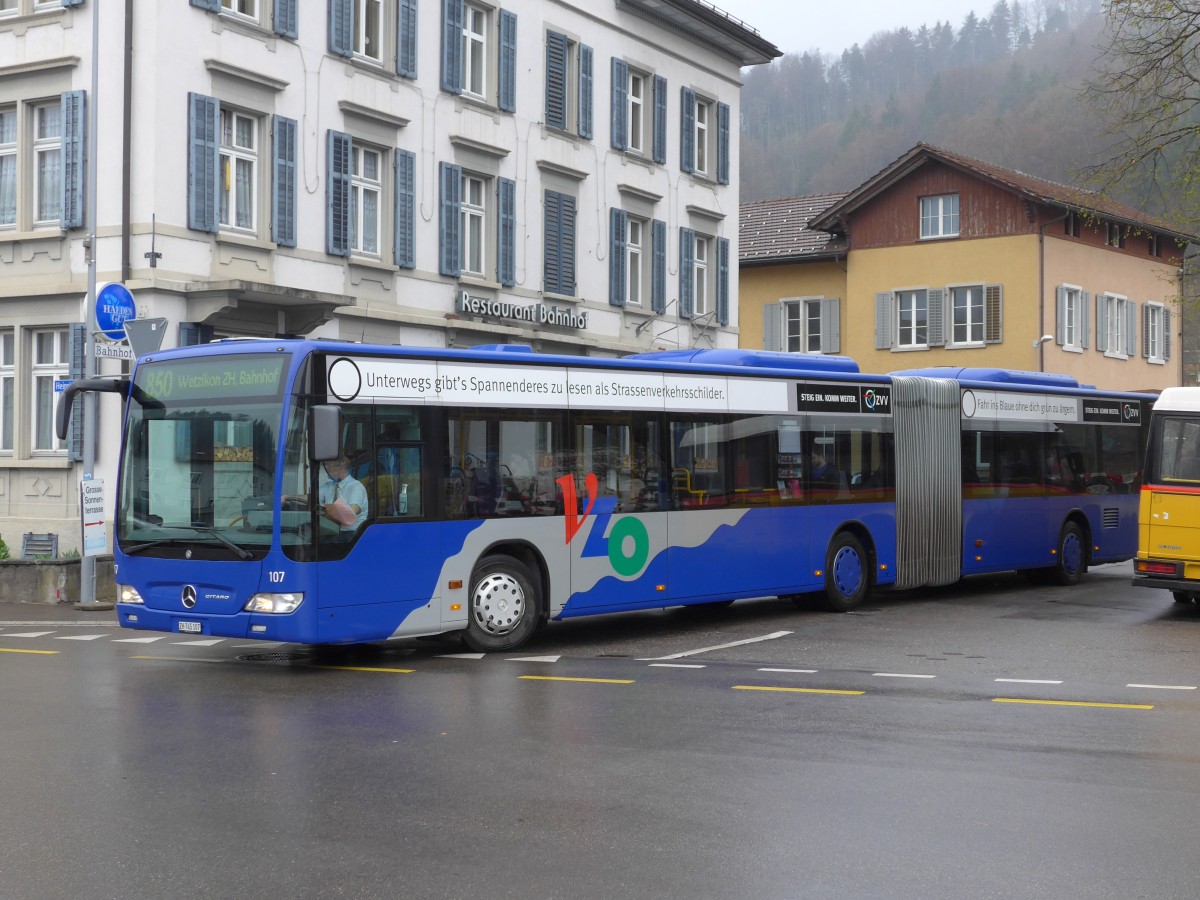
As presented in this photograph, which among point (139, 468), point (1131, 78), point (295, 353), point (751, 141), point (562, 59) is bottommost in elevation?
point (139, 468)

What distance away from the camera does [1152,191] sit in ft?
80.5

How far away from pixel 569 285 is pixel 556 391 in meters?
15.8

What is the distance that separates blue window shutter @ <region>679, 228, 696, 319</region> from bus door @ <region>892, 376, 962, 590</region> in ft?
45.3

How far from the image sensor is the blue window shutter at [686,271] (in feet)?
110

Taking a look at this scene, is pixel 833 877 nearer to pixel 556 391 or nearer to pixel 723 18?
pixel 556 391

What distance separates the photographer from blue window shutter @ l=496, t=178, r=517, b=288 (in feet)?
91.7

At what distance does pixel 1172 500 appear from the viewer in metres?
18.3

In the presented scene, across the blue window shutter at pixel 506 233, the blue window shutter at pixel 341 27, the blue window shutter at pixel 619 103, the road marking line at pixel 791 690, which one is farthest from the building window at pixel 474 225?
the road marking line at pixel 791 690

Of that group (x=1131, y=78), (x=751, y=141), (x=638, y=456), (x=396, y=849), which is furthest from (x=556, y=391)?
(x=751, y=141)

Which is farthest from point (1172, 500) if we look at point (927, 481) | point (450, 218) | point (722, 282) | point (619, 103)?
point (722, 282)

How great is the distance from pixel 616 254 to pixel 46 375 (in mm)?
12373

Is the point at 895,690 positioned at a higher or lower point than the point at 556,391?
lower

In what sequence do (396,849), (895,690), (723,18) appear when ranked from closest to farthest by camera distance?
(396,849) < (895,690) < (723,18)

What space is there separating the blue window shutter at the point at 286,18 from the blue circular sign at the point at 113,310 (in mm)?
6082
